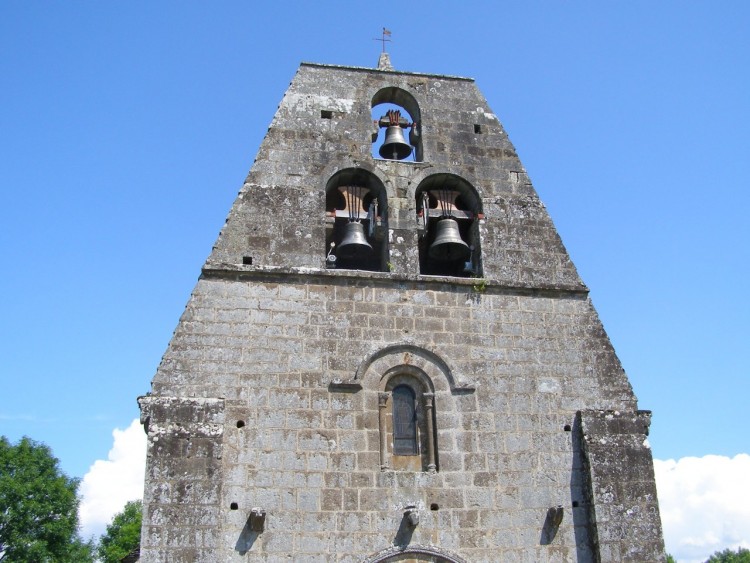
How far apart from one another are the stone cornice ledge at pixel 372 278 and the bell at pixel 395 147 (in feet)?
8.59

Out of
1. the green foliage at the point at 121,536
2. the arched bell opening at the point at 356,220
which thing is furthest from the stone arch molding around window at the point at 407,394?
the green foliage at the point at 121,536

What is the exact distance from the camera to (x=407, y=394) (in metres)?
10.4

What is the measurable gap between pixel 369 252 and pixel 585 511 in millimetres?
4903

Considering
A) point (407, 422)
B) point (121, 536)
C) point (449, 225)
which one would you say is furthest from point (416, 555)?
point (121, 536)

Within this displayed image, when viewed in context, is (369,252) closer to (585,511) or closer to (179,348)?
(179,348)

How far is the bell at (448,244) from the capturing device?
11.5 m

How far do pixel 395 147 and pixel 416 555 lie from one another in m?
6.49

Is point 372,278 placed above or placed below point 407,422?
above

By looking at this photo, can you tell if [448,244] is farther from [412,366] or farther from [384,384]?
[384,384]

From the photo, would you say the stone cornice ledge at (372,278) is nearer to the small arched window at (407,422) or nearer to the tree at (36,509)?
the small arched window at (407,422)

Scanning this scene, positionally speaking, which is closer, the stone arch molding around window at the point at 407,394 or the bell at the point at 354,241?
the stone arch molding around window at the point at 407,394

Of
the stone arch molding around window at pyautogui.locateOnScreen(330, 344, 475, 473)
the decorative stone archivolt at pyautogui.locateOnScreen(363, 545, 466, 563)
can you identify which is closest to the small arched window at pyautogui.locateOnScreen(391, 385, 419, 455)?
the stone arch molding around window at pyautogui.locateOnScreen(330, 344, 475, 473)

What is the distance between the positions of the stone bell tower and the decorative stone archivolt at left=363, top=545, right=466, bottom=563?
2 centimetres

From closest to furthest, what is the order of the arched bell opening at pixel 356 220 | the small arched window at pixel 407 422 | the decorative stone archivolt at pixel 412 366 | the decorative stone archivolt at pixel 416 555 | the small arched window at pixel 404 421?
the decorative stone archivolt at pixel 416 555 < the small arched window at pixel 407 422 < the small arched window at pixel 404 421 < the decorative stone archivolt at pixel 412 366 < the arched bell opening at pixel 356 220
